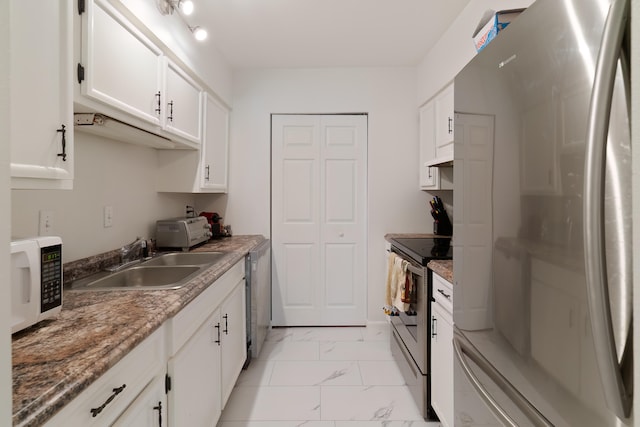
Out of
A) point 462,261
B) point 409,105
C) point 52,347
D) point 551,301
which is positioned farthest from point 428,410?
point 409,105

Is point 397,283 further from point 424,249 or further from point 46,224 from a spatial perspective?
point 46,224

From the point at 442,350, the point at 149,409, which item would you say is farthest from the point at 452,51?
the point at 149,409

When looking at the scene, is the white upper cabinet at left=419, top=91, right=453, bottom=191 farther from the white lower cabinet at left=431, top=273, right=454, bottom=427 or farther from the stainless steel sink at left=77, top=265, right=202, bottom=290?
the stainless steel sink at left=77, top=265, right=202, bottom=290

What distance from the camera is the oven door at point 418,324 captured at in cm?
189

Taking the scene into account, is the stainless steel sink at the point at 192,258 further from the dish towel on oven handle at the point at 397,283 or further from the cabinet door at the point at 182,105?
the dish towel on oven handle at the point at 397,283

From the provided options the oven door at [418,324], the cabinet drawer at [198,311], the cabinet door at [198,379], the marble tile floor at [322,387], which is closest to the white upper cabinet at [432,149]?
the oven door at [418,324]

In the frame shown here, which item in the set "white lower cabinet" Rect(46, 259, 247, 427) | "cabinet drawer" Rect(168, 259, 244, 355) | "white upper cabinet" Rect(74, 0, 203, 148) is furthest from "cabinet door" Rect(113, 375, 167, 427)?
"white upper cabinet" Rect(74, 0, 203, 148)

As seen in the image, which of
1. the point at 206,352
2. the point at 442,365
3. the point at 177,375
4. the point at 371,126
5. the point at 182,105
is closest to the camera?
the point at 177,375

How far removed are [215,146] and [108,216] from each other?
3.73ft

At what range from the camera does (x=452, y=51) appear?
2.43 metres

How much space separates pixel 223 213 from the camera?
329 centimetres

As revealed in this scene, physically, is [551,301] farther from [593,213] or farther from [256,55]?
[256,55]

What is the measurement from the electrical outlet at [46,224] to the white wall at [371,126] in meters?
1.82

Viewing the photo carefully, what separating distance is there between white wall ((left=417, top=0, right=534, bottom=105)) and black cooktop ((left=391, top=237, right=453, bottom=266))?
124cm
